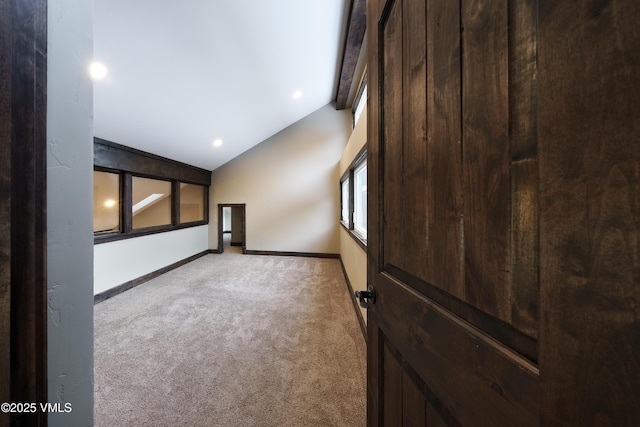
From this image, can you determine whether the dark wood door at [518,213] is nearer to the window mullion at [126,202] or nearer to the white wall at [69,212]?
the white wall at [69,212]

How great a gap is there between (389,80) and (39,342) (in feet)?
3.77

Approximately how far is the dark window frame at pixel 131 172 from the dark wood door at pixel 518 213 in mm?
3347

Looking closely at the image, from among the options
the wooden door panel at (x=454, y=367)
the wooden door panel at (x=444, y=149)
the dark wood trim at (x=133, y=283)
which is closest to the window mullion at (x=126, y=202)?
the dark wood trim at (x=133, y=283)

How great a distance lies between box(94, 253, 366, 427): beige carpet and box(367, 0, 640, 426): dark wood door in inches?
40.6

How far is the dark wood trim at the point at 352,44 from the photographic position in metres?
2.37

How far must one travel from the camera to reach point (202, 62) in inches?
89.4

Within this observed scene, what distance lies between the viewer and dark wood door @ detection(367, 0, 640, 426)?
9.6 inches

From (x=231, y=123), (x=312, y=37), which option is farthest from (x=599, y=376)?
(x=231, y=123)

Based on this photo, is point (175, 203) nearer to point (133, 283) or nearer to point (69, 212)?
point (133, 283)

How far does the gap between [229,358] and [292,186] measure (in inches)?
149

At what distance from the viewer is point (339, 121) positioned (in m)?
4.89

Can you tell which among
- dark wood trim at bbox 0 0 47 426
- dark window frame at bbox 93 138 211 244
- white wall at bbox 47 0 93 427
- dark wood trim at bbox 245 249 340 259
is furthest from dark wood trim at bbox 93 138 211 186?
dark wood trim at bbox 0 0 47 426

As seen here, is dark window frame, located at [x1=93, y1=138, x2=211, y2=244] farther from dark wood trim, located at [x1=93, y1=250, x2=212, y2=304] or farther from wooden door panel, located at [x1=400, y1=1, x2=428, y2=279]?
wooden door panel, located at [x1=400, y1=1, x2=428, y2=279]

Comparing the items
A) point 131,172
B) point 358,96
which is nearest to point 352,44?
point 358,96
